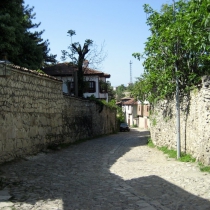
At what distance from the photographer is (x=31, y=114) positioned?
10.8 meters

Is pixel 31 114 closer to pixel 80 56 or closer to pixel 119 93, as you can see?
pixel 80 56

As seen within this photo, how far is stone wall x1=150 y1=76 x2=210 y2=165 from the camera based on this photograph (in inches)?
319

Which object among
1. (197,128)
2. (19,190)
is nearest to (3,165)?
(19,190)

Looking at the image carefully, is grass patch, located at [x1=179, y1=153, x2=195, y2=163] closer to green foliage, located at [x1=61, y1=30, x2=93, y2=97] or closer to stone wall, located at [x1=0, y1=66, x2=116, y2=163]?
stone wall, located at [x1=0, y1=66, x2=116, y2=163]

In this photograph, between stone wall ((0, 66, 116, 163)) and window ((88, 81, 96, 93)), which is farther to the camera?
window ((88, 81, 96, 93))

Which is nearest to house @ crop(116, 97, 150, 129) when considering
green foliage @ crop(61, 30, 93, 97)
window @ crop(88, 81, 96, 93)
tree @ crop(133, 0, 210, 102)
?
window @ crop(88, 81, 96, 93)

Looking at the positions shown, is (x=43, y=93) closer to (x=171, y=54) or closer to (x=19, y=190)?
(x=171, y=54)

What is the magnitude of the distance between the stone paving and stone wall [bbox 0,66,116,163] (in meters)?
0.74

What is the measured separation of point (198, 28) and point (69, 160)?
5.70 metres

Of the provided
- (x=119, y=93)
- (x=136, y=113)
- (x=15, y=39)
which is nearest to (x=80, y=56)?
(x=15, y=39)

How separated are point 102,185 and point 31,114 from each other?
490 centimetres

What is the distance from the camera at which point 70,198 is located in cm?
575

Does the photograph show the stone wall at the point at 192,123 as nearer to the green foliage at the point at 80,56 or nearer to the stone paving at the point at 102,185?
the stone paving at the point at 102,185

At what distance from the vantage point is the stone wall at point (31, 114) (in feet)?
29.5
